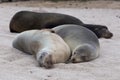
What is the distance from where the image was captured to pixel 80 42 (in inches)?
215

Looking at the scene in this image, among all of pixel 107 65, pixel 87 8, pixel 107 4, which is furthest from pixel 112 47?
pixel 107 4

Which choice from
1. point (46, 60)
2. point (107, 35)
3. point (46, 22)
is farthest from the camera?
point (46, 22)

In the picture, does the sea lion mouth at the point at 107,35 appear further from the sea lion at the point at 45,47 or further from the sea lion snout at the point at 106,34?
the sea lion at the point at 45,47

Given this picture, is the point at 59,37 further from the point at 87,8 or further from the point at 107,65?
the point at 87,8

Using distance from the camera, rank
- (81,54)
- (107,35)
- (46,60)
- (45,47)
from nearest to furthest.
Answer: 1. (46,60)
2. (45,47)
3. (81,54)
4. (107,35)

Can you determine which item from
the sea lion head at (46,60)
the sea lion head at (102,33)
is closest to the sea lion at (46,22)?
the sea lion head at (102,33)

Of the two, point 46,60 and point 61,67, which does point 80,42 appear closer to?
point 61,67

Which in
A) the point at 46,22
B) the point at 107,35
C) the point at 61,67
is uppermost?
the point at 61,67

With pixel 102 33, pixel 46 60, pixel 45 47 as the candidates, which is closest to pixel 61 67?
pixel 46 60

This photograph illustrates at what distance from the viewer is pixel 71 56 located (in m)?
5.30

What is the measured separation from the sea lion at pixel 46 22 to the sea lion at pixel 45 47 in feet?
5.26

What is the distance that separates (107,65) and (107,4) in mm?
9134

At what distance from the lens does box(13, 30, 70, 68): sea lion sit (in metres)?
4.84

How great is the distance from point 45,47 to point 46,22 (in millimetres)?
2413
